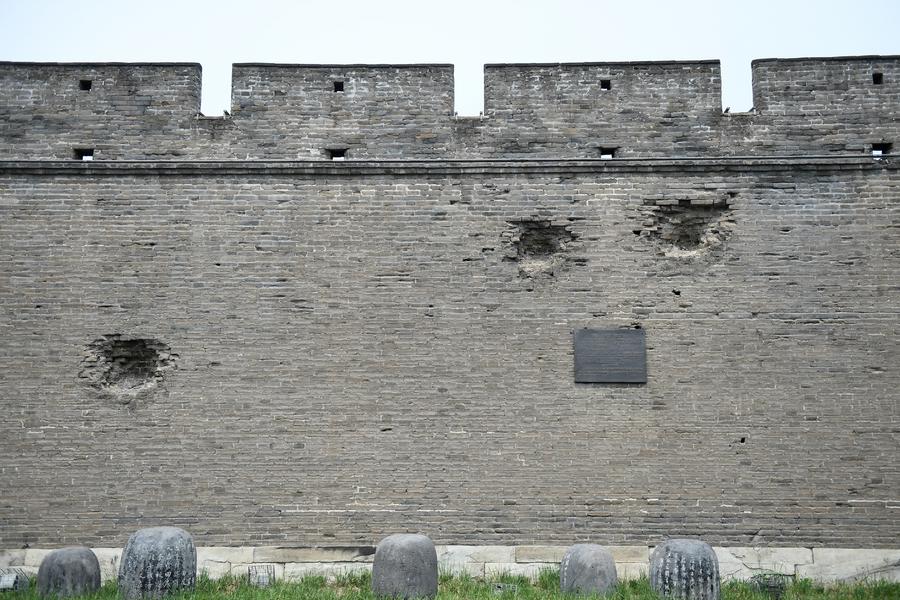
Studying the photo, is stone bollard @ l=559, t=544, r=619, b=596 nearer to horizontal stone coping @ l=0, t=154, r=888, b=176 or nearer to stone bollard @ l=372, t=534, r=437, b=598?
stone bollard @ l=372, t=534, r=437, b=598

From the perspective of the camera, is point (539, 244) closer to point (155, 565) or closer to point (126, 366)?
point (126, 366)

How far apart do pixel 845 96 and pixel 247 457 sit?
7.39 m

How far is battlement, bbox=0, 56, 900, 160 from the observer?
1036 centimetres

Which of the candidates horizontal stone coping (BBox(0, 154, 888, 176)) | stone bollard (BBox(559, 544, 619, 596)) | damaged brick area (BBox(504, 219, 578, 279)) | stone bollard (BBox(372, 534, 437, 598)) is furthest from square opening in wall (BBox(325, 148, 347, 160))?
stone bollard (BBox(559, 544, 619, 596))

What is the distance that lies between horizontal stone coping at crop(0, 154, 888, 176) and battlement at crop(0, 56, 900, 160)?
0.68 feet

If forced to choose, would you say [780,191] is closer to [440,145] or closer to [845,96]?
[845,96]

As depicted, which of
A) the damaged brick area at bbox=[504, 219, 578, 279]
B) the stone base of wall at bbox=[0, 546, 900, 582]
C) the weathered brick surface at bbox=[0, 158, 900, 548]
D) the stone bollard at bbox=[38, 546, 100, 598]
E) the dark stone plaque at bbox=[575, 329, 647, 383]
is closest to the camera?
the stone bollard at bbox=[38, 546, 100, 598]

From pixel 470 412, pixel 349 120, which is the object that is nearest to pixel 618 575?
pixel 470 412

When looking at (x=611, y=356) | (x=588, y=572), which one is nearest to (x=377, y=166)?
(x=611, y=356)

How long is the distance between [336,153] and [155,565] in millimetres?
4701

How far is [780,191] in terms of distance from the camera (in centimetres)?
1008

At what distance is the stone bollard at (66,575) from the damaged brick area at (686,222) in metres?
6.21

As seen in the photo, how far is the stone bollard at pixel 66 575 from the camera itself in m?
8.26

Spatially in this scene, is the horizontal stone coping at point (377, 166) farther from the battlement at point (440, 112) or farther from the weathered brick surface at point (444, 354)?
the battlement at point (440, 112)
